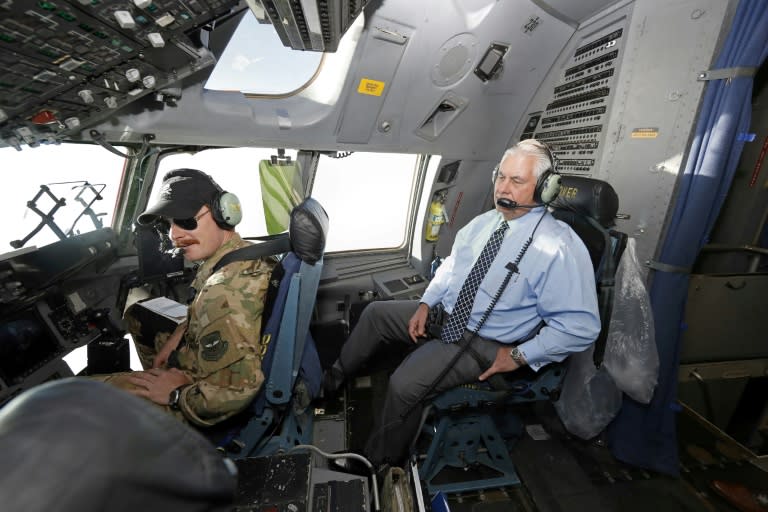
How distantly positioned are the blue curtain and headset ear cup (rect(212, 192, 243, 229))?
2.53 m

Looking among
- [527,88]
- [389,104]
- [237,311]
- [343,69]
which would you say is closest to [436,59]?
[389,104]

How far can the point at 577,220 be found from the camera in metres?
2.04

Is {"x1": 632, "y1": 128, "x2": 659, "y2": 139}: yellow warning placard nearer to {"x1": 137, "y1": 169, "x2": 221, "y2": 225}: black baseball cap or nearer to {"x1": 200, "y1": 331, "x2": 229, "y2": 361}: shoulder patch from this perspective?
{"x1": 137, "y1": 169, "x2": 221, "y2": 225}: black baseball cap

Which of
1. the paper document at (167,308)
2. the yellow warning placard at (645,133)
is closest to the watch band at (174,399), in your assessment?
the paper document at (167,308)

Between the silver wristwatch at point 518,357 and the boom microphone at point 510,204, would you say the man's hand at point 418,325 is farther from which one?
the boom microphone at point 510,204

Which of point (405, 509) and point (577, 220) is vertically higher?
point (577, 220)

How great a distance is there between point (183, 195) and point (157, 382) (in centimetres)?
83

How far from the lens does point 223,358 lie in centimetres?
131

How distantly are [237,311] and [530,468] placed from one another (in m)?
2.14

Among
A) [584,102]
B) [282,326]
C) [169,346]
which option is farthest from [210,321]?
[584,102]

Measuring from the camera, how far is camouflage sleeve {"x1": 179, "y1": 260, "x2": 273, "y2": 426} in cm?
129

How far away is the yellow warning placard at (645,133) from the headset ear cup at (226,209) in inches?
105

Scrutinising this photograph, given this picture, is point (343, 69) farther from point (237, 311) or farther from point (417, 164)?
point (237, 311)

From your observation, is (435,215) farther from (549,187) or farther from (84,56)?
(84,56)
